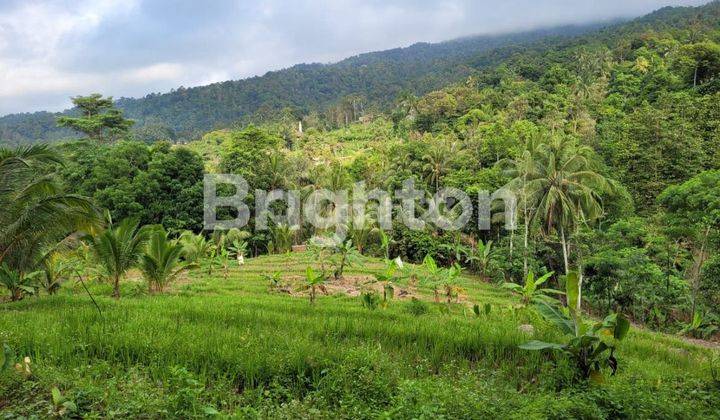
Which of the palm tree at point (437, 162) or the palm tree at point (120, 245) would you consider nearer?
the palm tree at point (120, 245)

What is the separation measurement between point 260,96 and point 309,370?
497 ft

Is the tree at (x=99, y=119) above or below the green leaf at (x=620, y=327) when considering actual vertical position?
above

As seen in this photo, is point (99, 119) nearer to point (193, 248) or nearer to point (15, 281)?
point (193, 248)

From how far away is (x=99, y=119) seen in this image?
48.6 metres

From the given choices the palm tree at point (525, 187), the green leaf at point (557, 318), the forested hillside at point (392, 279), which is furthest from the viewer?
the palm tree at point (525, 187)

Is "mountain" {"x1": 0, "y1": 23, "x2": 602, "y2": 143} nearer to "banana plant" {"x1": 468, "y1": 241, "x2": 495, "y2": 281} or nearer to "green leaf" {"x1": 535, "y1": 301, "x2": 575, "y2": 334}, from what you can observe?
"banana plant" {"x1": 468, "y1": 241, "x2": 495, "y2": 281}

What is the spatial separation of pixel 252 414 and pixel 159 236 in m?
9.52

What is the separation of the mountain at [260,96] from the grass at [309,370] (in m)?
104

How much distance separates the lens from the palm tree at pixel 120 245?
11.3m

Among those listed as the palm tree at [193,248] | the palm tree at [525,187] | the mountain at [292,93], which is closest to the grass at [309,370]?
the palm tree at [193,248]

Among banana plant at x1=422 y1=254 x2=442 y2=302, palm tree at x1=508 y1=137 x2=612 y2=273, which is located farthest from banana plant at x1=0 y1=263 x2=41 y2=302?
palm tree at x1=508 y1=137 x2=612 y2=273

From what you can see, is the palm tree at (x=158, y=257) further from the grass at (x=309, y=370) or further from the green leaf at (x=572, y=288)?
the green leaf at (x=572, y=288)

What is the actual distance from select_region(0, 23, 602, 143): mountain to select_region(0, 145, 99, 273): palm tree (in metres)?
100

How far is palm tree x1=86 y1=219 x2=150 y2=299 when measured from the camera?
37.0ft
